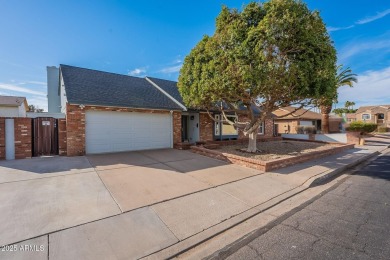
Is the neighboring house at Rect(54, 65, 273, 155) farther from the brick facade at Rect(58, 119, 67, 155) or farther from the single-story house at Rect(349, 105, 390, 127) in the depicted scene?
the single-story house at Rect(349, 105, 390, 127)

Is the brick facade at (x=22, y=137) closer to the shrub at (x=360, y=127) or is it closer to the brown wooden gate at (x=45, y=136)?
the brown wooden gate at (x=45, y=136)

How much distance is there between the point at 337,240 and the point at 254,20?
7.88 metres

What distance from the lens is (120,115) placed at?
34.6ft

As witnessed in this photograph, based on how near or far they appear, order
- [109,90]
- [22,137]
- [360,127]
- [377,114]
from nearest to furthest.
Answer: [22,137]
[109,90]
[360,127]
[377,114]

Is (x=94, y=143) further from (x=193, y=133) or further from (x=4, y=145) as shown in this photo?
(x=193, y=133)

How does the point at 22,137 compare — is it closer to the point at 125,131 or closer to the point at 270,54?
the point at 125,131

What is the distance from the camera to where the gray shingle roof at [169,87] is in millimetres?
13936

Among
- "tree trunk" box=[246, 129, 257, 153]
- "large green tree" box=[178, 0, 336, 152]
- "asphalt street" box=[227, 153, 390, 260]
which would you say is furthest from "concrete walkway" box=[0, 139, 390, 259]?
"large green tree" box=[178, 0, 336, 152]

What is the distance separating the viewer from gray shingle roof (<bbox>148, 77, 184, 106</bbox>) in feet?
45.7

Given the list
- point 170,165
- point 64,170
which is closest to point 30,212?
point 64,170

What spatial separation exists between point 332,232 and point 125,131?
385 inches

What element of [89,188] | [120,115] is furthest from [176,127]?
[89,188]

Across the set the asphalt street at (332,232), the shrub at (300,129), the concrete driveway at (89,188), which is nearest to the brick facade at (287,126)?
the shrub at (300,129)

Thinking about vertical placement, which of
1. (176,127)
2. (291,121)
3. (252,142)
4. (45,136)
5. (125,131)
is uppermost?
(291,121)
